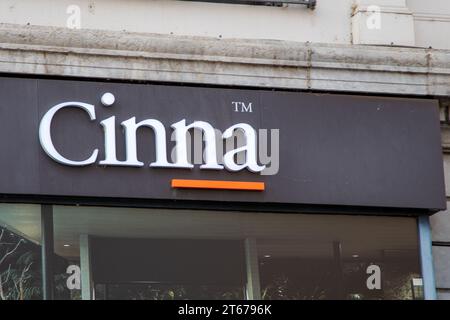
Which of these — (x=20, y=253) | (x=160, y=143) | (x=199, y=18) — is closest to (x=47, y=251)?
(x=20, y=253)

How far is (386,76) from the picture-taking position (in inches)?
497

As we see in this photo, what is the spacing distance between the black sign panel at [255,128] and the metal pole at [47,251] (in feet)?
0.87

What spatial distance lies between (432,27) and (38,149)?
15.5 ft

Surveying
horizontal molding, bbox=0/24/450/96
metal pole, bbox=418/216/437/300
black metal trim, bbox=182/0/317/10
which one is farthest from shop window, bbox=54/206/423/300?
black metal trim, bbox=182/0/317/10

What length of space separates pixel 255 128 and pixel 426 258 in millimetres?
2308

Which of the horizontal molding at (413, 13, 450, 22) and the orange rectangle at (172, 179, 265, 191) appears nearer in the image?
the orange rectangle at (172, 179, 265, 191)

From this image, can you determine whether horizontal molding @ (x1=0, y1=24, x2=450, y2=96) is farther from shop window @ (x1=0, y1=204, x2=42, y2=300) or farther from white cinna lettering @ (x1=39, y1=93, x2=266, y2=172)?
shop window @ (x1=0, y1=204, x2=42, y2=300)

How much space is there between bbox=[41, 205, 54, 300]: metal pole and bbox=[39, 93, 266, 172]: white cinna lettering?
0.54 m

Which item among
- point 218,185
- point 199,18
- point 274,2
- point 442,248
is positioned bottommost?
point 442,248

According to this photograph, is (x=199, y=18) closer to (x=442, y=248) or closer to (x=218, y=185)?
(x=218, y=185)

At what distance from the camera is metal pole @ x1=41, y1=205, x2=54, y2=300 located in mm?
11406

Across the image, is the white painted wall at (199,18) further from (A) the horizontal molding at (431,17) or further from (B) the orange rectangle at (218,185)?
(B) the orange rectangle at (218,185)

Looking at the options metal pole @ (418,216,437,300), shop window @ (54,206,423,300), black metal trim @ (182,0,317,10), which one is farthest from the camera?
black metal trim @ (182,0,317,10)

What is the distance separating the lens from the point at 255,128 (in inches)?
481
